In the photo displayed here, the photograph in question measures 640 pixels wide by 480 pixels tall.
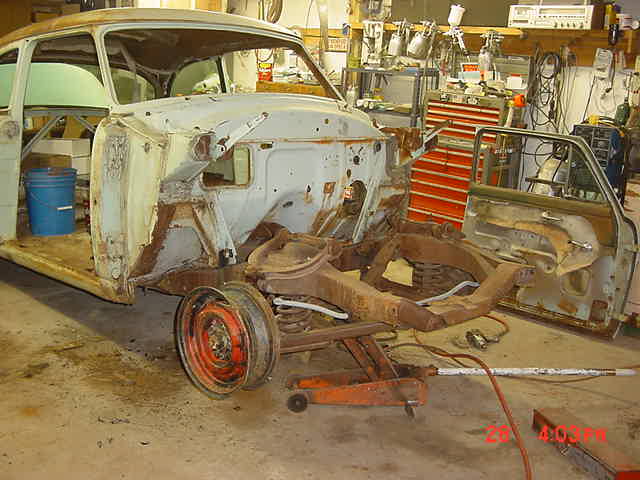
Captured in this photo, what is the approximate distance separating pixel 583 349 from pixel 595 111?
3232 mm

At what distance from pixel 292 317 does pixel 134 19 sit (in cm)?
203

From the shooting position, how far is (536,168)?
7.07m

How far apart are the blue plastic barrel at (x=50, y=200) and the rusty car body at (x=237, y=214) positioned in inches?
6.5

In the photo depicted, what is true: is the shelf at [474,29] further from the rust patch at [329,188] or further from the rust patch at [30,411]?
the rust patch at [30,411]

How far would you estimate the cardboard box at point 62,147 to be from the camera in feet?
18.2

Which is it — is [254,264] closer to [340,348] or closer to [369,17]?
[340,348]

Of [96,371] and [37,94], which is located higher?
[37,94]

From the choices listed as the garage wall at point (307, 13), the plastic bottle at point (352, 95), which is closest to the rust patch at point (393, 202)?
the plastic bottle at point (352, 95)

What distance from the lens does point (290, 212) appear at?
3932 millimetres

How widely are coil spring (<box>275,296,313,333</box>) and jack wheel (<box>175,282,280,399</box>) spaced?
249mm

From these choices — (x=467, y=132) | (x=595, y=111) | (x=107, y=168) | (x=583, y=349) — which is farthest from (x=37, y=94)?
(x=595, y=111)

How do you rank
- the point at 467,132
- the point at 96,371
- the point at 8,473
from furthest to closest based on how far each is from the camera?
the point at 467,132, the point at 96,371, the point at 8,473

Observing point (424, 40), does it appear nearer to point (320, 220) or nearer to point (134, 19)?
point (320, 220)

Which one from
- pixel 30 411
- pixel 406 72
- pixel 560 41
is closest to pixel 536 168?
pixel 560 41
